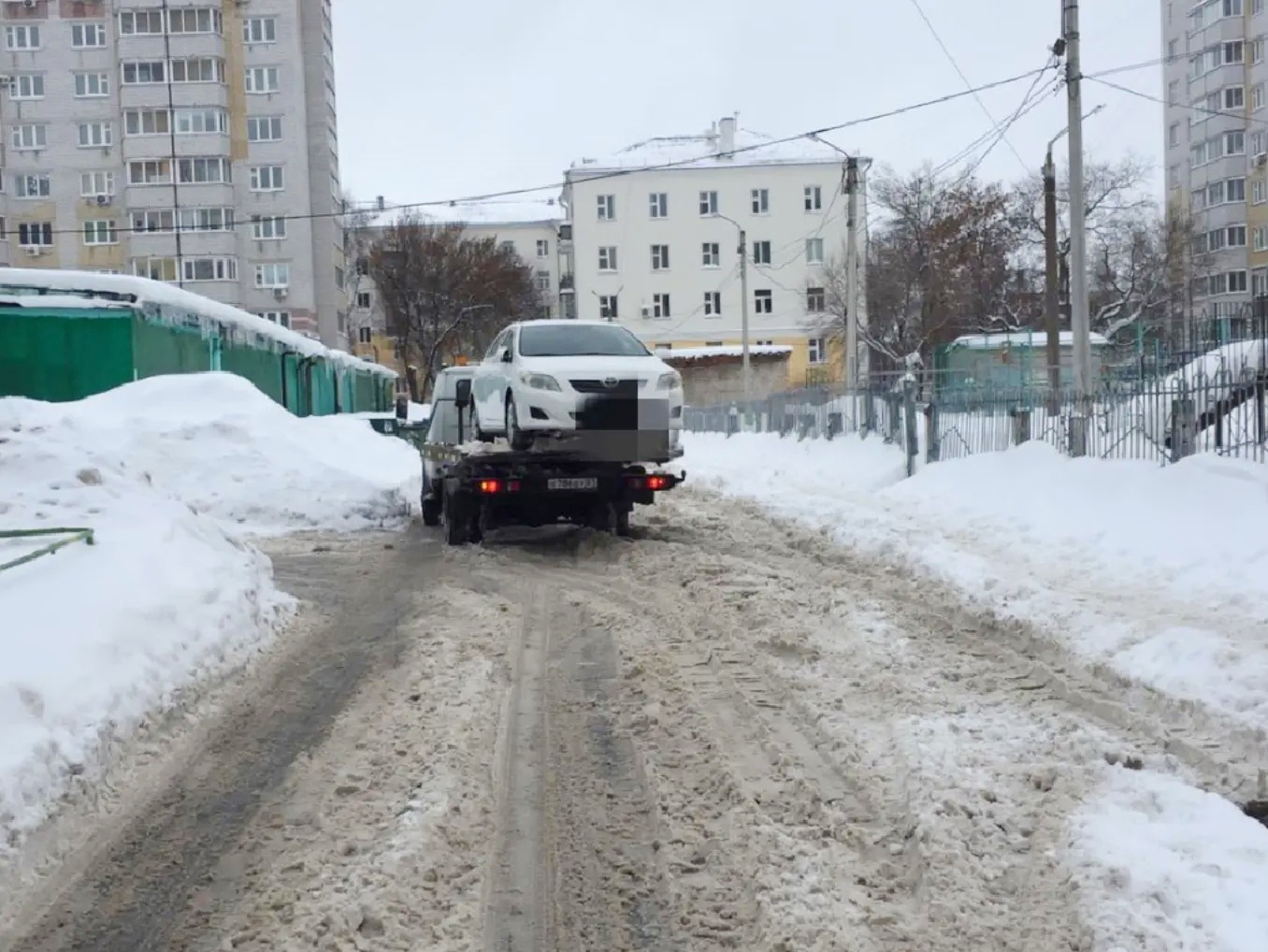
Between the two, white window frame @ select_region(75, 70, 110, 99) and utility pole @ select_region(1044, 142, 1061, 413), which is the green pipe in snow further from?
white window frame @ select_region(75, 70, 110, 99)

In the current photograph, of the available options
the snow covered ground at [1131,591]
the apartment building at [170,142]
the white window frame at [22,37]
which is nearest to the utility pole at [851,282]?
the snow covered ground at [1131,591]

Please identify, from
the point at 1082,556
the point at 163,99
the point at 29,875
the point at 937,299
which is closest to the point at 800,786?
the point at 29,875

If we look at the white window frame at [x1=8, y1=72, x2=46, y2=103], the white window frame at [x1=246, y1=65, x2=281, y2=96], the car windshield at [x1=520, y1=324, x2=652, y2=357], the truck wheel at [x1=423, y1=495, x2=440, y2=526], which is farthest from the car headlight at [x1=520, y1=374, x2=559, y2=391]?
the white window frame at [x1=8, y1=72, x2=46, y2=103]

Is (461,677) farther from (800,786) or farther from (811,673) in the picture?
(800,786)

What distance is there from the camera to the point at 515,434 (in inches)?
501

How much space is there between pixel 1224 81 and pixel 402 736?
75514 millimetres

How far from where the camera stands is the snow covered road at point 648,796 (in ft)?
12.7

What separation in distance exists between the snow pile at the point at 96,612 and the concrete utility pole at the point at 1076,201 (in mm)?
11735

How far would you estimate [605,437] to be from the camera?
12484 mm

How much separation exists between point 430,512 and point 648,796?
39.0 ft

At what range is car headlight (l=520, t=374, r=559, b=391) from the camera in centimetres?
1239

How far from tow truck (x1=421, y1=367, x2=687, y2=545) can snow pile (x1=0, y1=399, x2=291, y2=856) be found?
301 cm

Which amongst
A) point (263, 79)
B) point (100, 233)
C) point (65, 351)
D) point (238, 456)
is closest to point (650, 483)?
point (238, 456)

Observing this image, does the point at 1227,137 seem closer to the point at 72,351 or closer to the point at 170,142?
the point at 170,142
